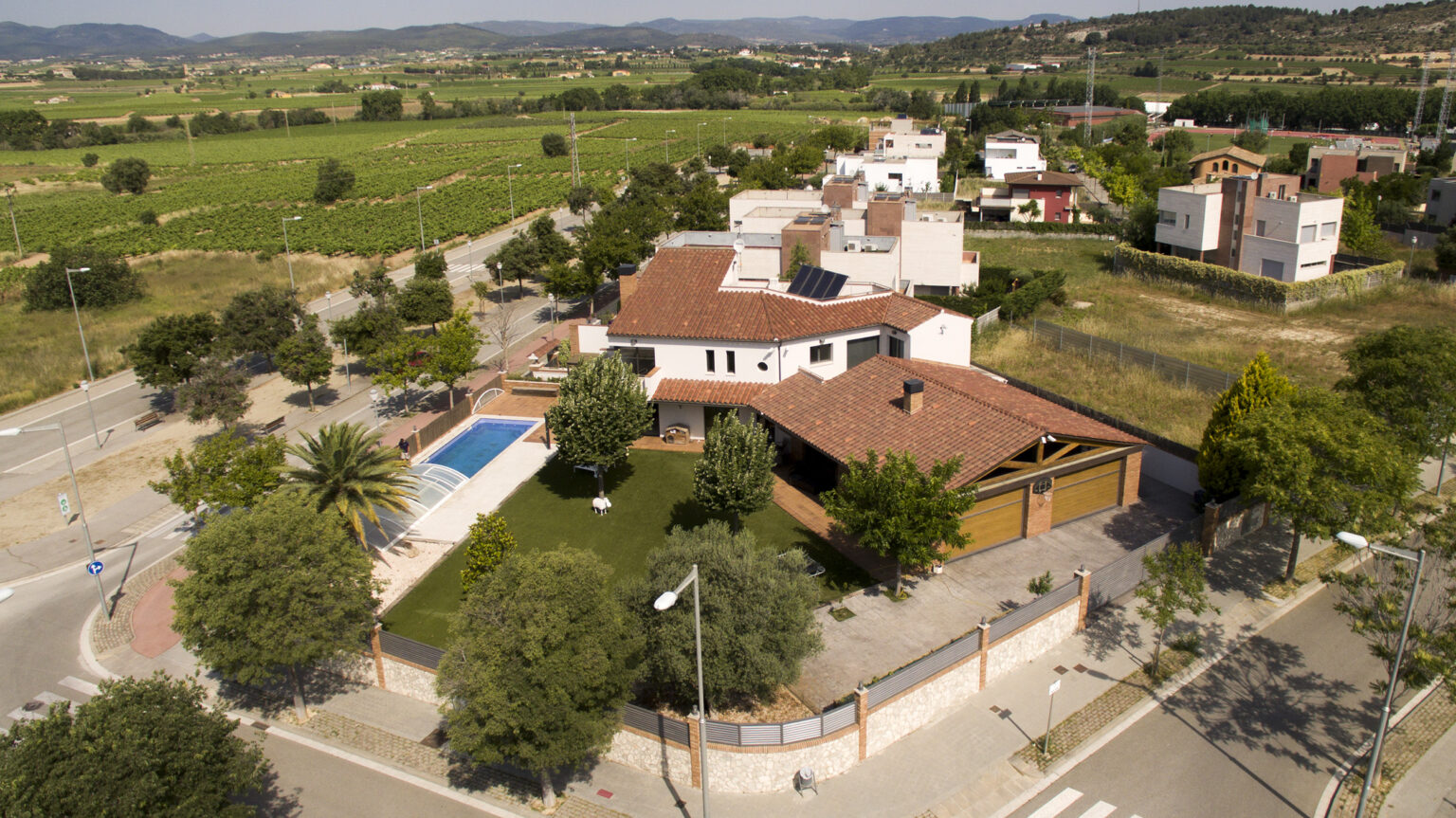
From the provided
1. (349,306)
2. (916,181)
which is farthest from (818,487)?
(916,181)

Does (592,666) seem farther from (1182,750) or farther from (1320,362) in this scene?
(1320,362)

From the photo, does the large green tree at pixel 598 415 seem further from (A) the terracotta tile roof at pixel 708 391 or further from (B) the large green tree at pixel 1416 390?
(B) the large green tree at pixel 1416 390

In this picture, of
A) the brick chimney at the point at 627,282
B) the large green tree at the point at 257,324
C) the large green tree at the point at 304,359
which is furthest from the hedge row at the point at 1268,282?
the large green tree at the point at 257,324

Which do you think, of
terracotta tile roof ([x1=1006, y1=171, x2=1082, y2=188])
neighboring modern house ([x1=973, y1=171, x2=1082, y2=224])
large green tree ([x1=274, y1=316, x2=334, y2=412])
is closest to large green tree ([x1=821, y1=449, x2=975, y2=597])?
large green tree ([x1=274, y1=316, x2=334, y2=412])

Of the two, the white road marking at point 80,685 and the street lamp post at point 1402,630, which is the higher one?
the street lamp post at point 1402,630

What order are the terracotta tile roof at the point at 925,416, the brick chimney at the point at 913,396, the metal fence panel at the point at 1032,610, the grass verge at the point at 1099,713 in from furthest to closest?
1. the brick chimney at the point at 913,396
2. the terracotta tile roof at the point at 925,416
3. the metal fence panel at the point at 1032,610
4. the grass verge at the point at 1099,713
